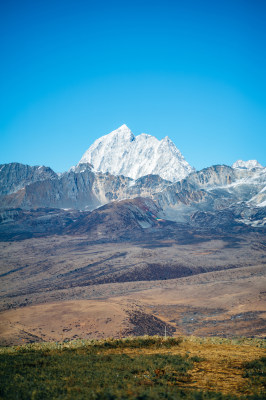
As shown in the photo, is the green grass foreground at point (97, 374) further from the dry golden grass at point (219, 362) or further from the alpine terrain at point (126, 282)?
the alpine terrain at point (126, 282)

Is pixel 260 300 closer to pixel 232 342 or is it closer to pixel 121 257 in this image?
pixel 232 342

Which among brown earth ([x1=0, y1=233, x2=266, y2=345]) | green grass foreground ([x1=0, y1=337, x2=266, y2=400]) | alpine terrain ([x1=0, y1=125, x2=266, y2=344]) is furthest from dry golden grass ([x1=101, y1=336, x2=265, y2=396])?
brown earth ([x1=0, y1=233, x2=266, y2=345])

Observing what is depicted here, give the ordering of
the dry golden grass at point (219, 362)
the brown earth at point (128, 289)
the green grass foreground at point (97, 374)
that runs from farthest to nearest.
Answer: the brown earth at point (128, 289), the dry golden grass at point (219, 362), the green grass foreground at point (97, 374)

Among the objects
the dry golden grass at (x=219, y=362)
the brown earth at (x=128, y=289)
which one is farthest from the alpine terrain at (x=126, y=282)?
the dry golden grass at (x=219, y=362)

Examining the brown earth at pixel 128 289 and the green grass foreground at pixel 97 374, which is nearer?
the green grass foreground at pixel 97 374

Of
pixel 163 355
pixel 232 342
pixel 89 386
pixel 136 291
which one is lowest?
pixel 136 291

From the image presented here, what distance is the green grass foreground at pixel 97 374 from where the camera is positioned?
1091 cm

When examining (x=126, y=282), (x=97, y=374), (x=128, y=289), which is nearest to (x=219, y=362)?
(x=97, y=374)

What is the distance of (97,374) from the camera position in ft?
44.9

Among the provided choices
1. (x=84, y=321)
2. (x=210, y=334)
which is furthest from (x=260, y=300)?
(x=84, y=321)

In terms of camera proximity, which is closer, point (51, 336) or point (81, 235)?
point (51, 336)

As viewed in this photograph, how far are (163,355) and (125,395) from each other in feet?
27.8

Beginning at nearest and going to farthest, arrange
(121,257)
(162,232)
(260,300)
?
1. (260,300)
2. (121,257)
3. (162,232)

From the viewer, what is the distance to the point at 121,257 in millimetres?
113438
